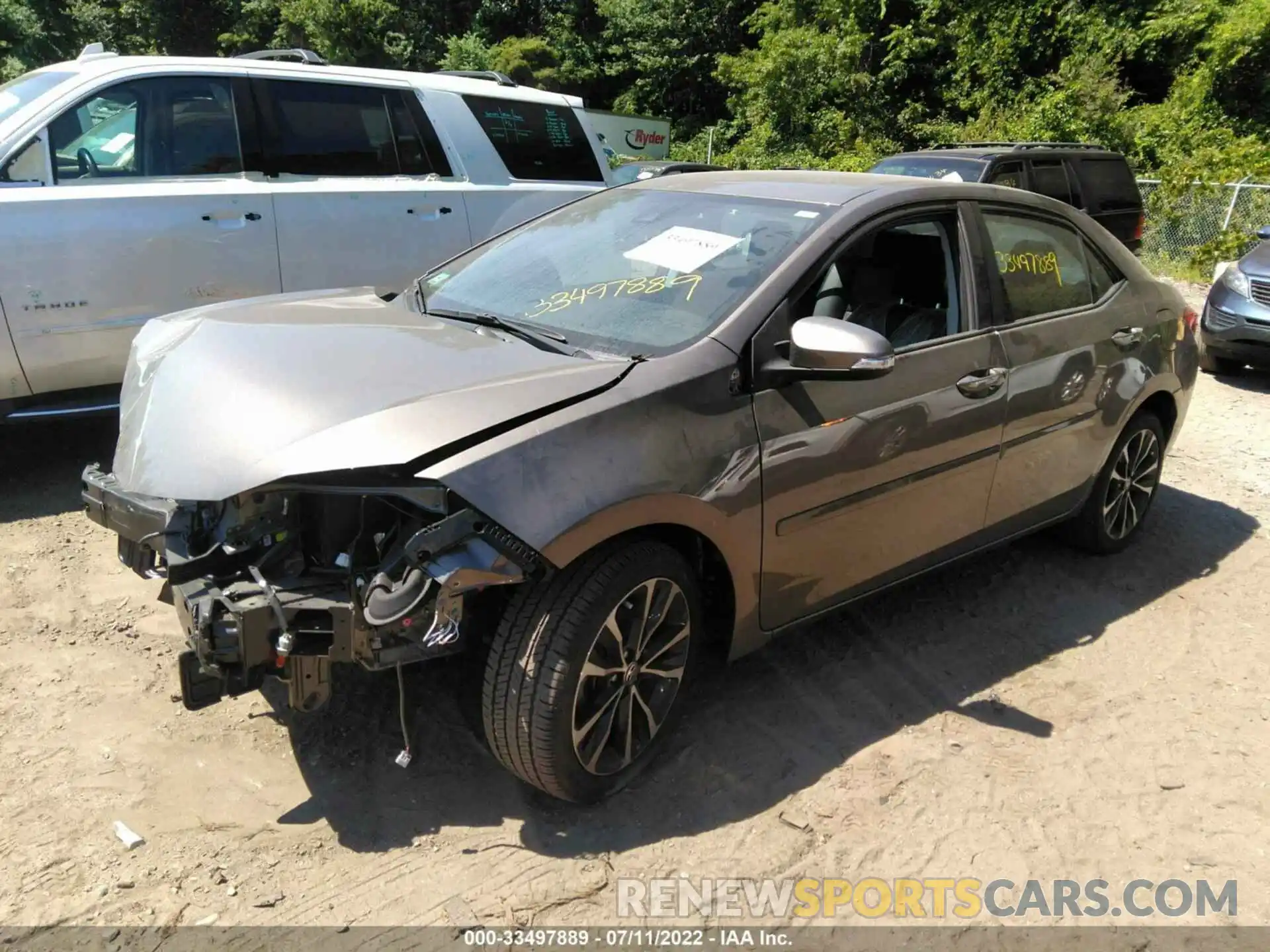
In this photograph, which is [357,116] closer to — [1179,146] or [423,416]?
[423,416]

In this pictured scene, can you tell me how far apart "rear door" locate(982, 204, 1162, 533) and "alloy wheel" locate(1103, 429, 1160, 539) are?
0.95 feet

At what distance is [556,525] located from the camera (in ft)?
7.73

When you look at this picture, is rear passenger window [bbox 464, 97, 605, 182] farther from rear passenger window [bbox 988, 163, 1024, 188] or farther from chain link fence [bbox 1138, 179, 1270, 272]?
chain link fence [bbox 1138, 179, 1270, 272]

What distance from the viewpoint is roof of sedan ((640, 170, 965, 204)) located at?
3.31 metres

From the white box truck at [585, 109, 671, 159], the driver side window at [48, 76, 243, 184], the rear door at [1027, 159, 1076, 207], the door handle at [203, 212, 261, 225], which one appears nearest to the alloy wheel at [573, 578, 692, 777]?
the door handle at [203, 212, 261, 225]

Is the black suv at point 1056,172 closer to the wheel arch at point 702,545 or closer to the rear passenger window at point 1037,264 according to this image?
the rear passenger window at point 1037,264

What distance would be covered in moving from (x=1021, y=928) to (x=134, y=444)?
2.83 m

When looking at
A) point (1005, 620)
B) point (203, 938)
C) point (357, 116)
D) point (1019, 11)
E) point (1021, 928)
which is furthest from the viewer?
point (1019, 11)

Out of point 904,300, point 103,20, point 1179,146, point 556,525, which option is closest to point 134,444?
point 556,525

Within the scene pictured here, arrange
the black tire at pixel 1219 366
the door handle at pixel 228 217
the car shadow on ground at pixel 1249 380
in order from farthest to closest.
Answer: the black tire at pixel 1219 366 → the car shadow on ground at pixel 1249 380 → the door handle at pixel 228 217

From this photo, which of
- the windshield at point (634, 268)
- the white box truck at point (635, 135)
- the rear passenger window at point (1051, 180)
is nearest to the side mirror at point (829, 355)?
the windshield at point (634, 268)

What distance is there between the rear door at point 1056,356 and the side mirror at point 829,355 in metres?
1.08

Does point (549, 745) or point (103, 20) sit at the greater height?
point (103, 20)

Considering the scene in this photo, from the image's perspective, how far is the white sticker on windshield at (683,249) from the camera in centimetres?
314
